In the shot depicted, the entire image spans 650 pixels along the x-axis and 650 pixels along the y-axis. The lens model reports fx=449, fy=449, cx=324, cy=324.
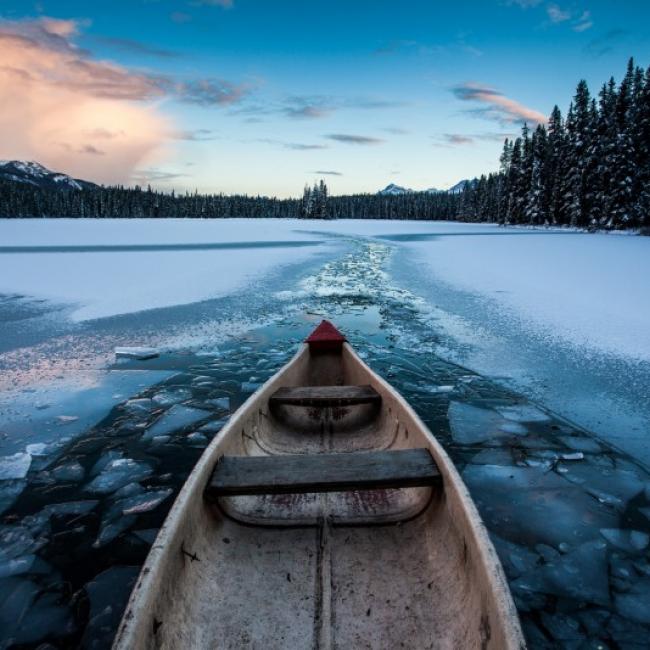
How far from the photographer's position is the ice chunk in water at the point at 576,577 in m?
2.61

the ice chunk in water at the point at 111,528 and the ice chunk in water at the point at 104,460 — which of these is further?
the ice chunk in water at the point at 104,460

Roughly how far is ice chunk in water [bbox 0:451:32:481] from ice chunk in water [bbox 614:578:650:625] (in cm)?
436

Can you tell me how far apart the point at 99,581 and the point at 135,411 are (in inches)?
100

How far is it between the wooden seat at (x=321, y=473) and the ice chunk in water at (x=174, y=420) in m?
1.86

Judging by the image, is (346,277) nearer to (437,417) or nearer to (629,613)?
(437,417)

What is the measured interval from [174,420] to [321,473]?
2.61 m

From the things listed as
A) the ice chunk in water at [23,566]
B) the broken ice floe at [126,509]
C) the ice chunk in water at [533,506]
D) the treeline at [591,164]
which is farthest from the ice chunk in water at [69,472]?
the treeline at [591,164]

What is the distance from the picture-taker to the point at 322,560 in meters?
2.68

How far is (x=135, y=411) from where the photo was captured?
16.7 feet

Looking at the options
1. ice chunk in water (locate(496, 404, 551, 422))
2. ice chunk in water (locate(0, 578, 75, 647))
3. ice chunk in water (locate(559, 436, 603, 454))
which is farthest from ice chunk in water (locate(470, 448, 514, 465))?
ice chunk in water (locate(0, 578, 75, 647))

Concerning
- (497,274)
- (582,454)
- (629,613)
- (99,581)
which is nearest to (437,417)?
(582,454)

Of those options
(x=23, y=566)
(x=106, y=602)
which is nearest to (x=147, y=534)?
(x=106, y=602)

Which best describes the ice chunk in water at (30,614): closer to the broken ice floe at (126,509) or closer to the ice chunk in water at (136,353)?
the broken ice floe at (126,509)

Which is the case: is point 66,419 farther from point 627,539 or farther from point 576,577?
point 627,539
